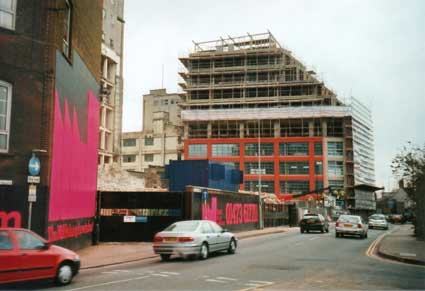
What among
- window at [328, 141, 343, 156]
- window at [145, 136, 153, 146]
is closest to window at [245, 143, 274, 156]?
window at [328, 141, 343, 156]

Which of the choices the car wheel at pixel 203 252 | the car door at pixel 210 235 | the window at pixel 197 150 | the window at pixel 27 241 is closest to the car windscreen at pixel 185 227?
the car door at pixel 210 235

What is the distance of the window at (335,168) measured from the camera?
9381 cm

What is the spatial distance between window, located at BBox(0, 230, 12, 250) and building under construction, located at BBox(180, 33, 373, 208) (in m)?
81.6

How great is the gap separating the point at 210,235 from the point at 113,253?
453 cm

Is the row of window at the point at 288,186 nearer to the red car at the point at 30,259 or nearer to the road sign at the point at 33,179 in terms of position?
the road sign at the point at 33,179

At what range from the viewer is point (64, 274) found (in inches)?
460

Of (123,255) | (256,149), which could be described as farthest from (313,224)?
(256,149)

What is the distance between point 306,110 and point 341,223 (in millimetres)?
65252

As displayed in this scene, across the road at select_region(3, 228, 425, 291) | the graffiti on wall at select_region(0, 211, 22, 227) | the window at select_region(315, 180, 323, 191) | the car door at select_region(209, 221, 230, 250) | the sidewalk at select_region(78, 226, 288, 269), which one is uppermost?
the window at select_region(315, 180, 323, 191)

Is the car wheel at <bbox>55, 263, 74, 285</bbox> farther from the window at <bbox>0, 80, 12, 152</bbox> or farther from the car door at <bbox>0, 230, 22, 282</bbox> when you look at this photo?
the window at <bbox>0, 80, 12, 152</bbox>

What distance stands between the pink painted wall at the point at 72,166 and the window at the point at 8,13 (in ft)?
9.13

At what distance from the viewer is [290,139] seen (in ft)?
314

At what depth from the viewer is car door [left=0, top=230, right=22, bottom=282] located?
34.5 ft

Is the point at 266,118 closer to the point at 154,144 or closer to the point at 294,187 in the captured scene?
the point at 294,187
